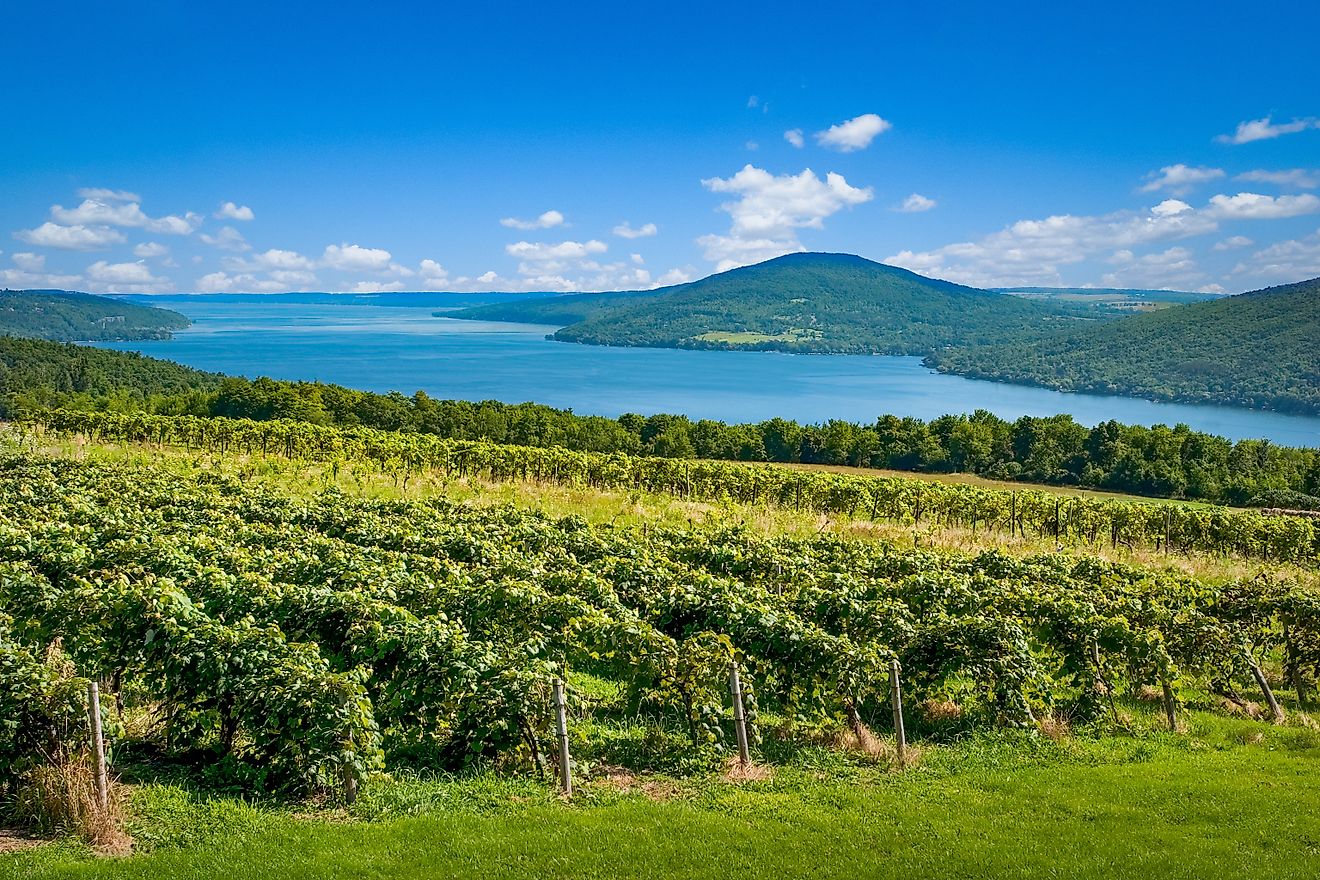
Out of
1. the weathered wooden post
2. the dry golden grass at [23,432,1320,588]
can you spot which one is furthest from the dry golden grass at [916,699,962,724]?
the dry golden grass at [23,432,1320,588]

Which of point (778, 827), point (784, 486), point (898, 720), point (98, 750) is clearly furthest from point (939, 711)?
point (784, 486)

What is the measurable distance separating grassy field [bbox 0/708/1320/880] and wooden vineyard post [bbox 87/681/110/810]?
442 mm

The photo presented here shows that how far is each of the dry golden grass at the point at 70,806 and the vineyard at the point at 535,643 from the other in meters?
0.26

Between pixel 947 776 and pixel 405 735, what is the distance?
6.50 m

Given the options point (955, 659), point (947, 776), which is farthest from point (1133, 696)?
point (947, 776)

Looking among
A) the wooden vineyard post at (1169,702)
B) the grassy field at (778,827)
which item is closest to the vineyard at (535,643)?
the wooden vineyard post at (1169,702)

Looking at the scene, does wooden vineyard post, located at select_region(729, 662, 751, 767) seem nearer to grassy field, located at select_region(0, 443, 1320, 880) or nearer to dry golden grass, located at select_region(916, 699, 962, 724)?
grassy field, located at select_region(0, 443, 1320, 880)

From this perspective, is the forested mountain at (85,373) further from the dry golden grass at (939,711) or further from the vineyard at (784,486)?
the dry golden grass at (939,711)

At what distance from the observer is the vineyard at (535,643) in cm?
884

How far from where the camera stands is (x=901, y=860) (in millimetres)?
7609

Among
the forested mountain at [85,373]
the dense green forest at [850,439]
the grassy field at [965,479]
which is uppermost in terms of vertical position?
the forested mountain at [85,373]

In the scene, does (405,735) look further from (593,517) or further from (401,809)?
(593,517)

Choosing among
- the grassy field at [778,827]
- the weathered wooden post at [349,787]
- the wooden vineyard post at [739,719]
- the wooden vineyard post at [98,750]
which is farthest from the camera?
the wooden vineyard post at [739,719]

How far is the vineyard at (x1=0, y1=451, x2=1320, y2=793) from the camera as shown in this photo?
29.0 feet
